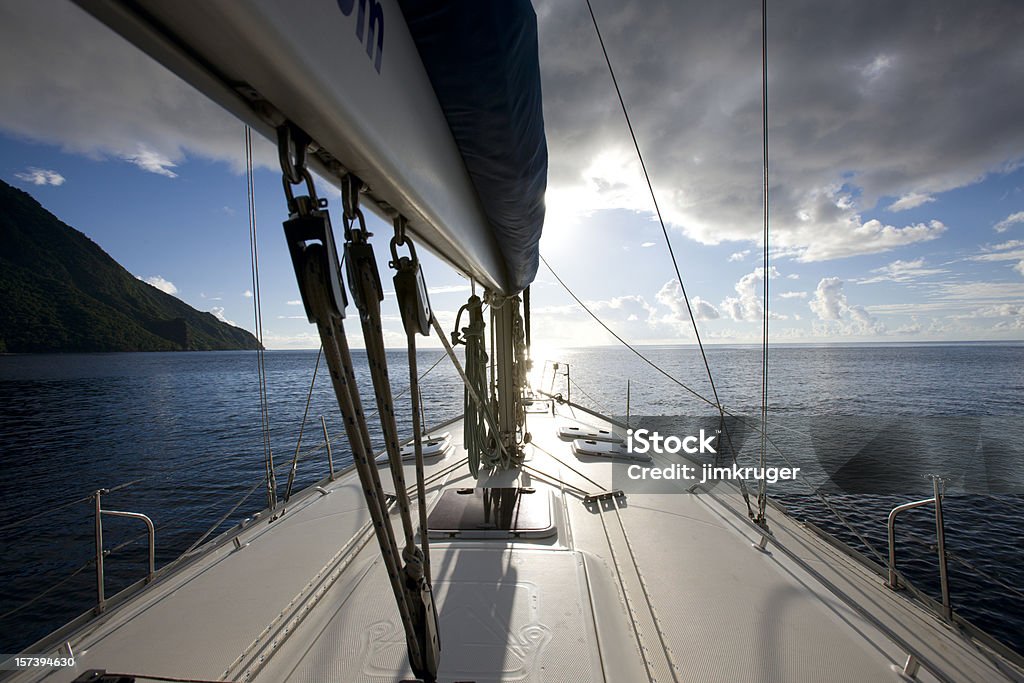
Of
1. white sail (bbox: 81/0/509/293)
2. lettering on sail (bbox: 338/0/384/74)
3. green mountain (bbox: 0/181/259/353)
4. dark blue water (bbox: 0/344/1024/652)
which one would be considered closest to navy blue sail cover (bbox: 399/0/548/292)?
white sail (bbox: 81/0/509/293)

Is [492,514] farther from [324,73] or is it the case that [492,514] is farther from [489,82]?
[324,73]

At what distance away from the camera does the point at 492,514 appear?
2.84 metres

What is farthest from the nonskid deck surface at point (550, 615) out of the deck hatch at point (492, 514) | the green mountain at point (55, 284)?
the green mountain at point (55, 284)

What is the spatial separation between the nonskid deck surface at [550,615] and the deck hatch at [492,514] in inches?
2.9

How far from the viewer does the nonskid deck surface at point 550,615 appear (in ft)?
5.37

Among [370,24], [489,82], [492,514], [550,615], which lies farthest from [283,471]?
[370,24]

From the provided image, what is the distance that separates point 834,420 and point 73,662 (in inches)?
853

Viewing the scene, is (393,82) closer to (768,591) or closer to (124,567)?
(768,591)

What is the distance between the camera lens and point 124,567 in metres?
6.43

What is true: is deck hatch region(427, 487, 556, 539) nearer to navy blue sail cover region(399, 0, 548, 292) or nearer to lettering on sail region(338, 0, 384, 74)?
navy blue sail cover region(399, 0, 548, 292)

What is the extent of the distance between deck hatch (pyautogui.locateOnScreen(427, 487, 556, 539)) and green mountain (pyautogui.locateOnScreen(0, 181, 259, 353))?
5556 centimetres

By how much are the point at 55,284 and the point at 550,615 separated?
81.5m

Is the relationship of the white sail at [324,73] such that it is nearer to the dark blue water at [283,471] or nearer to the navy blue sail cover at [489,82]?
the navy blue sail cover at [489,82]

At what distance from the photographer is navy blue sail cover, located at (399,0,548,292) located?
1.07 m
